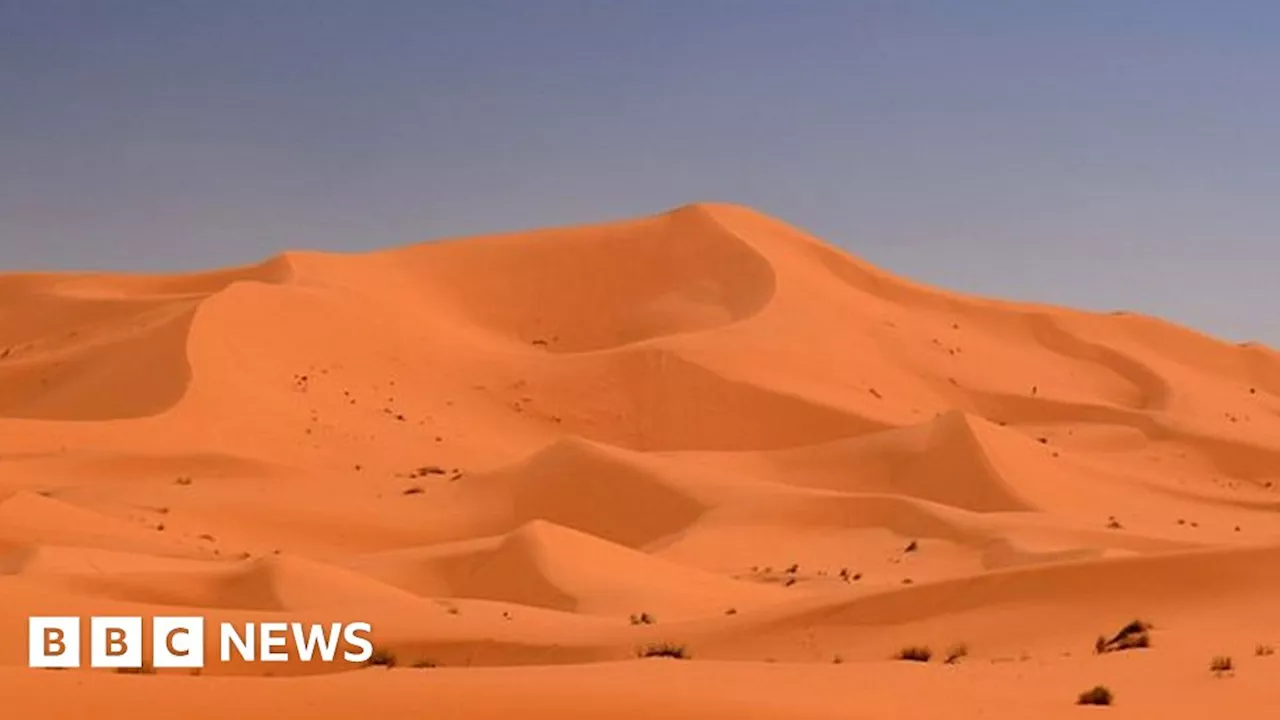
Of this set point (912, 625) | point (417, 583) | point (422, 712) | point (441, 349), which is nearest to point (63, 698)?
point (422, 712)

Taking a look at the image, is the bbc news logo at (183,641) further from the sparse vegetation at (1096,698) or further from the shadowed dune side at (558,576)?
the sparse vegetation at (1096,698)

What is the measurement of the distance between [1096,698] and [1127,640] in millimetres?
3057

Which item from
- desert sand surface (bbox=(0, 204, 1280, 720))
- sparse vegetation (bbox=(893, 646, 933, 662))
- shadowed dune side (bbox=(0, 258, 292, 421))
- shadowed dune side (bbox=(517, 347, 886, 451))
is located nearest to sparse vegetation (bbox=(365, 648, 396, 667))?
A: desert sand surface (bbox=(0, 204, 1280, 720))

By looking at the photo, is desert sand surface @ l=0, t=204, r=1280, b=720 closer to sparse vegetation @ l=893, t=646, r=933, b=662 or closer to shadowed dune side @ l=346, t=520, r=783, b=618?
shadowed dune side @ l=346, t=520, r=783, b=618

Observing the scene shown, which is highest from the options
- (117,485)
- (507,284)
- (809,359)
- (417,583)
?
(507,284)

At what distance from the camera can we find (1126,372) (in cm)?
5234

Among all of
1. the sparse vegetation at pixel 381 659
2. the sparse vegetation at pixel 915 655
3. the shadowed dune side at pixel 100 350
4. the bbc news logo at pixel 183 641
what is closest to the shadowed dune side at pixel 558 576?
the bbc news logo at pixel 183 641

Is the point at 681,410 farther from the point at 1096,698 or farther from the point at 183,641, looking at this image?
the point at 1096,698

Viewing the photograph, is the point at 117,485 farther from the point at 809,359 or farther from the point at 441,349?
the point at 809,359

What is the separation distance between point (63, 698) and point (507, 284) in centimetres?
4270

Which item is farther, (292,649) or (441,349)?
(441,349)

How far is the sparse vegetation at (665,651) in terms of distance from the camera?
1302 cm

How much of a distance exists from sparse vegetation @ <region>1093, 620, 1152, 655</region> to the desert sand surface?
108 mm

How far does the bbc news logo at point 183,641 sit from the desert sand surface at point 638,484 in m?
0.26
